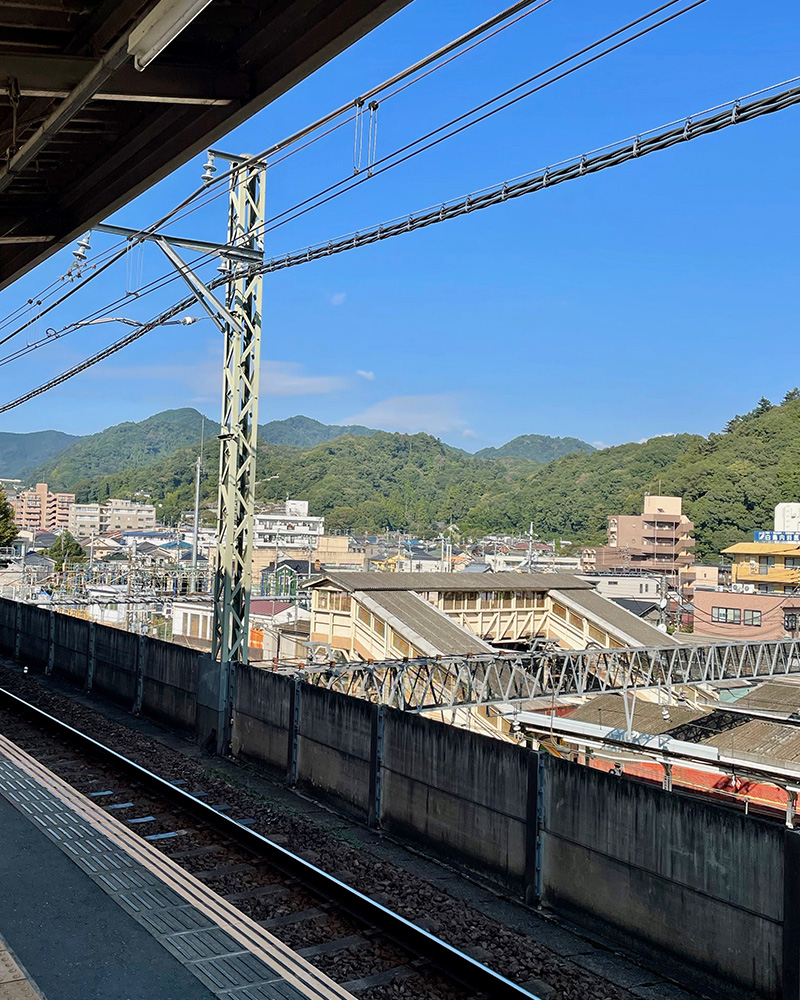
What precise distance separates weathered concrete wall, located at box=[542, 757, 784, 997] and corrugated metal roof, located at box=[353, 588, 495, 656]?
1655 centimetres

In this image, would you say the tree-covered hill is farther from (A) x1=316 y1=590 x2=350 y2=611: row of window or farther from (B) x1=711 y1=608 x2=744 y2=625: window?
(A) x1=316 y1=590 x2=350 y2=611: row of window

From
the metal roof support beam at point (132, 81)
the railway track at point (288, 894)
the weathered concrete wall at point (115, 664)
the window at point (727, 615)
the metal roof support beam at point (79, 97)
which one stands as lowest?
the window at point (727, 615)

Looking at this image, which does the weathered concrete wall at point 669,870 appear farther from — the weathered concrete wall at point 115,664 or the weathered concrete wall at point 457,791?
the weathered concrete wall at point 115,664

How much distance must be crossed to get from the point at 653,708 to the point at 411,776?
50.7ft

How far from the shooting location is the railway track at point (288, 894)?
512 centimetres

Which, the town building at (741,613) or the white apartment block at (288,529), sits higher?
the white apartment block at (288,529)

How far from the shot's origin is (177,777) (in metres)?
9.73

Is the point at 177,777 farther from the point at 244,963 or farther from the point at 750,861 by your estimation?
the point at 750,861

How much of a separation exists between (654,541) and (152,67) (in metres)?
79.7

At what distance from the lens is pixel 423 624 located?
2478 centimetres

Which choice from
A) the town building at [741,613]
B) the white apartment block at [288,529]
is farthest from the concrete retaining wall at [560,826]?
the white apartment block at [288,529]

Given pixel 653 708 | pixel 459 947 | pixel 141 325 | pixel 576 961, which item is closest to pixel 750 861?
pixel 576 961

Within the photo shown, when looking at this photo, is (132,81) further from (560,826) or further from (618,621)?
(618,621)

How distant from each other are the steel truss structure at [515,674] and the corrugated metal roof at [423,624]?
1120 millimetres
